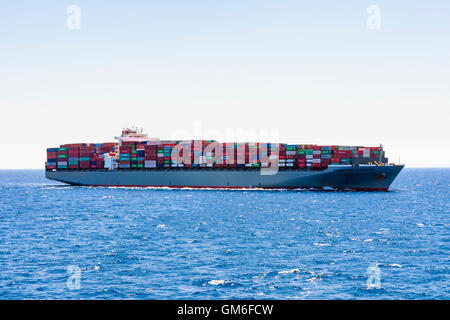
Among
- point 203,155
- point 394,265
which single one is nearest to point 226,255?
point 394,265

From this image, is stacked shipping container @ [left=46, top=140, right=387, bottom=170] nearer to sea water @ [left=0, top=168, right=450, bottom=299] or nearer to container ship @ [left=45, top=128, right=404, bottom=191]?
container ship @ [left=45, top=128, right=404, bottom=191]

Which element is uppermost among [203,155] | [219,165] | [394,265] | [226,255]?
[203,155]

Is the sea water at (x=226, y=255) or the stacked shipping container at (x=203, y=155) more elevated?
the stacked shipping container at (x=203, y=155)

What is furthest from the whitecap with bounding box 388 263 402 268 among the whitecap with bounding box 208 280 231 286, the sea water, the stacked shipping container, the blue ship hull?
the stacked shipping container

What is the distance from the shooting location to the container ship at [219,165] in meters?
76.0

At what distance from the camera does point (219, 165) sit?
85.8 meters

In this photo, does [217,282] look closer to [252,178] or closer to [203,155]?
[252,178]

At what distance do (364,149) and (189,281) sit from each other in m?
62.2

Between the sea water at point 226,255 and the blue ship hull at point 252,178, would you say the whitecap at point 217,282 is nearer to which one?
the sea water at point 226,255

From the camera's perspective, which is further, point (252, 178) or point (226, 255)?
point (252, 178)

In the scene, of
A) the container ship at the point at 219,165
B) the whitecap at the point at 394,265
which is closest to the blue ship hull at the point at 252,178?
the container ship at the point at 219,165

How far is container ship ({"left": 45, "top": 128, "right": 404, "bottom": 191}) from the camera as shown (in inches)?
2992
